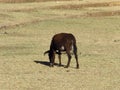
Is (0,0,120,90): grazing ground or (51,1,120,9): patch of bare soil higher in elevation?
(51,1,120,9): patch of bare soil

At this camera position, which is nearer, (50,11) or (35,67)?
(35,67)

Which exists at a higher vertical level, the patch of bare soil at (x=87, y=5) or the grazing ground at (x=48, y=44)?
the patch of bare soil at (x=87, y=5)

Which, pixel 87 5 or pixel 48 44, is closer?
pixel 48 44

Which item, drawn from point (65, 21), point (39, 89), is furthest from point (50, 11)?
point (39, 89)

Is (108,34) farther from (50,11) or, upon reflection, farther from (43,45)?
(50,11)

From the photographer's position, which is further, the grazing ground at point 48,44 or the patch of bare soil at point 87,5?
the patch of bare soil at point 87,5

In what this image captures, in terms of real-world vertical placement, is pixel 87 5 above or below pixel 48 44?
above

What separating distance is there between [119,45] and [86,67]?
257 inches

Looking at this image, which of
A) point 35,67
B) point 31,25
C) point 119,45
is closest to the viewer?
point 35,67

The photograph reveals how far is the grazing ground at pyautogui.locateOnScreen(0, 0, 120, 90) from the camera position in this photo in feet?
48.8

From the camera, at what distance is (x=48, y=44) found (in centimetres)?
2417

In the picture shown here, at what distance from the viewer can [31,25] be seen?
108 ft

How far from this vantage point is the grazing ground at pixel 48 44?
14.9m

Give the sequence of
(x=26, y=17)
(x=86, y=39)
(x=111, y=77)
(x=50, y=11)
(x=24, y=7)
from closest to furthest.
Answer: (x=111, y=77)
(x=86, y=39)
(x=26, y=17)
(x=50, y=11)
(x=24, y=7)
